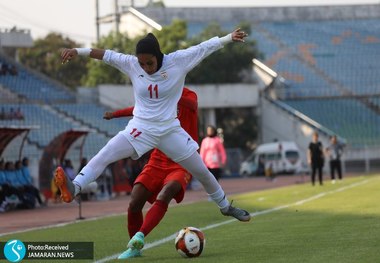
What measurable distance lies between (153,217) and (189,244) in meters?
0.52

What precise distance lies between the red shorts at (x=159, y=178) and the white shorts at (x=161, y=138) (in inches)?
23.3

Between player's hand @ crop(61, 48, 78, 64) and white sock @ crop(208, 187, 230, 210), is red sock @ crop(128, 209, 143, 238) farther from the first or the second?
player's hand @ crop(61, 48, 78, 64)

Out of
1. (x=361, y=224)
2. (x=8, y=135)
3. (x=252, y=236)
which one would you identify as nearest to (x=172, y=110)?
(x=252, y=236)

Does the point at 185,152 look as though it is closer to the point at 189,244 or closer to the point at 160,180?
the point at 160,180

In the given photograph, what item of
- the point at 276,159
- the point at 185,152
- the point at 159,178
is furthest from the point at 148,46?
the point at 276,159

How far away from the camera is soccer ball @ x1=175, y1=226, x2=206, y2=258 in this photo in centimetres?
1159

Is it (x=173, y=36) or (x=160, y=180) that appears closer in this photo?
(x=160, y=180)

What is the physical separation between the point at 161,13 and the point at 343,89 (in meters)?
16.4

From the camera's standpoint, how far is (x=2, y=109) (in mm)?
48281

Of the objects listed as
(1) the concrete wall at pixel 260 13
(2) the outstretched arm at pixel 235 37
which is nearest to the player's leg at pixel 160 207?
(2) the outstretched arm at pixel 235 37

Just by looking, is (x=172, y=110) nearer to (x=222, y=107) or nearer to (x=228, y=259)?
(x=228, y=259)

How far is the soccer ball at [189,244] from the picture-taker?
11.6m

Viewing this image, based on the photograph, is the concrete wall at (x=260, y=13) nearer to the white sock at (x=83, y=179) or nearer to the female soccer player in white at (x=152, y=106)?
the female soccer player in white at (x=152, y=106)

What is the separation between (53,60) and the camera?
9225cm
